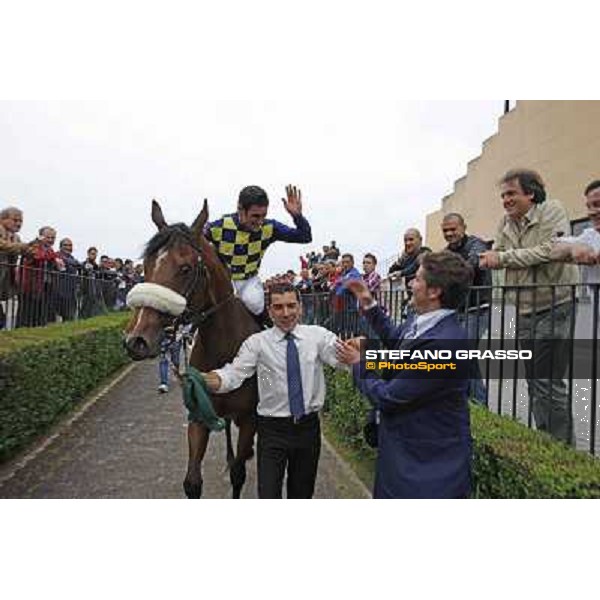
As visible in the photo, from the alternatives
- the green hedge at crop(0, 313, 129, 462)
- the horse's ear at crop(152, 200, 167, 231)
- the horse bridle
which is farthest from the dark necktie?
Answer: the green hedge at crop(0, 313, 129, 462)

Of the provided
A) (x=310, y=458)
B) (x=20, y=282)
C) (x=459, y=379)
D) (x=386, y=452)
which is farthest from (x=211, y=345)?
(x=20, y=282)

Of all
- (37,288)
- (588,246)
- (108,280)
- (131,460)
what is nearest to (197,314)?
(131,460)

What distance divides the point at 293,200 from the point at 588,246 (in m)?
1.42

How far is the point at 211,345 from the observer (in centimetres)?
308

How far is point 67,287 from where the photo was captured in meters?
6.38

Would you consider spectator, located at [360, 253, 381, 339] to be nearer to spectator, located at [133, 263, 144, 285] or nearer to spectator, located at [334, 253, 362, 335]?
spectator, located at [334, 253, 362, 335]

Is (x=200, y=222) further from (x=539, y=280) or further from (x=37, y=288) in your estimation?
(x=37, y=288)

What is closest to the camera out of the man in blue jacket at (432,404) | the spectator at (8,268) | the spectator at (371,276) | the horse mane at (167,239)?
the man in blue jacket at (432,404)

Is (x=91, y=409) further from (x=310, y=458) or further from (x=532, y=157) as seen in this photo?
(x=532, y=157)

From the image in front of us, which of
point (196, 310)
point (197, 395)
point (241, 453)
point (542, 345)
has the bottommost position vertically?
point (241, 453)

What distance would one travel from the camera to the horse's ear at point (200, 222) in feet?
8.96

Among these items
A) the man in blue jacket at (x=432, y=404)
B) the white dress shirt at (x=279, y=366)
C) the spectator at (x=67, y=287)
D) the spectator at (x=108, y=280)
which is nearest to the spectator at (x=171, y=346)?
the white dress shirt at (x=279, y=366)

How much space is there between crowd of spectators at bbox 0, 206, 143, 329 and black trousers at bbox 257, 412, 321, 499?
130cm

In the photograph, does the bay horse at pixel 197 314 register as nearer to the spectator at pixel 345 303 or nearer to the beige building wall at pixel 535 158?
the spectator at pixel 345 303
